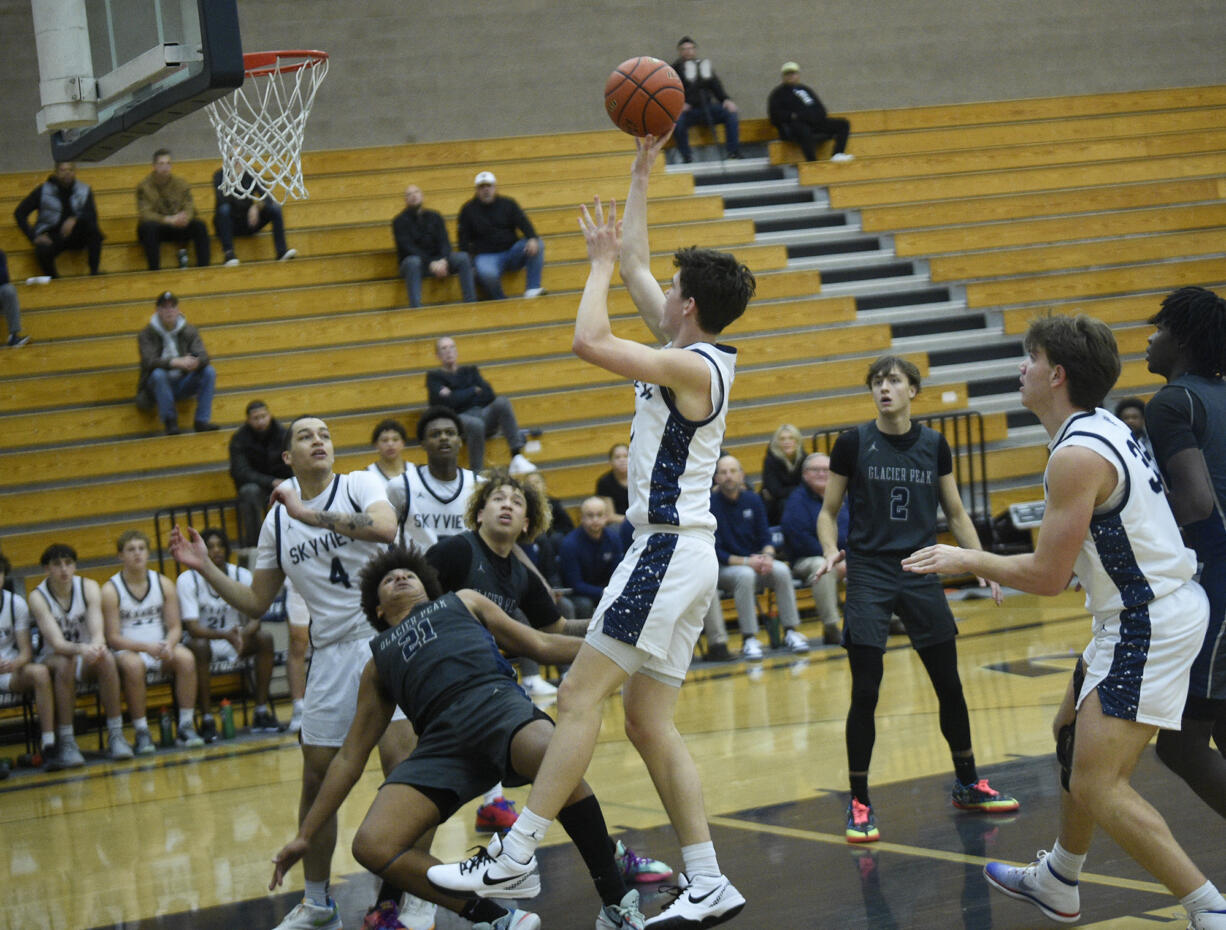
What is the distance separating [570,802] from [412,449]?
7576 mm

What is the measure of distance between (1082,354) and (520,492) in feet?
7.63

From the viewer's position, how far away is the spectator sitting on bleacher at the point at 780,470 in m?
11.2

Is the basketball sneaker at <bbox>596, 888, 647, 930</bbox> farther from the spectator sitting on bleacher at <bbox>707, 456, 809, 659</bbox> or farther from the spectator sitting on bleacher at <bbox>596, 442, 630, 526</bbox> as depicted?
the spectator sitting on bleacher at <bbox>596, 442, 630, 526</bbox>

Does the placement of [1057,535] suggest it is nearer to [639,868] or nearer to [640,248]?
[640,248]

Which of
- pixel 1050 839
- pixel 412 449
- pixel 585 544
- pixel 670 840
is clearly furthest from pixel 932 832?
pixel 412 449

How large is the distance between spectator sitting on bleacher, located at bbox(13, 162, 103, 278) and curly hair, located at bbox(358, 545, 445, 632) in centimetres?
888

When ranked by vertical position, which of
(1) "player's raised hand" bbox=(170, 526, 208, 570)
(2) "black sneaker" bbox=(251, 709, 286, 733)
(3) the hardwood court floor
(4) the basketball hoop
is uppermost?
(4) the basketball hoop

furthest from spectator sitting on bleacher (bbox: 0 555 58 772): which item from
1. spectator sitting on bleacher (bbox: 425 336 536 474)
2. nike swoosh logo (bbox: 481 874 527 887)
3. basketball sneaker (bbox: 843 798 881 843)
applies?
nike swoosh logo (bbox: 481 874 527 887)

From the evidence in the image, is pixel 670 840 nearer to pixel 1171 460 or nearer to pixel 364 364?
pixel 1171 460

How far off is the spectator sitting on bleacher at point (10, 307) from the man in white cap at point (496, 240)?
12.6 feet

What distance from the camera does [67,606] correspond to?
29.9 ft

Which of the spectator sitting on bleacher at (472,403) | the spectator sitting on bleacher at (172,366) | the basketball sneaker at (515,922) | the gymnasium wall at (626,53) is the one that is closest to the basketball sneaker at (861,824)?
the basketball sneaker at (515,922)

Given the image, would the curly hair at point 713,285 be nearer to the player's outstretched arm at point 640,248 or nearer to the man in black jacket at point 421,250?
the player's outstretched arm at point 640,248

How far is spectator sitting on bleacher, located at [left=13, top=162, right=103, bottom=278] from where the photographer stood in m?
12.6
